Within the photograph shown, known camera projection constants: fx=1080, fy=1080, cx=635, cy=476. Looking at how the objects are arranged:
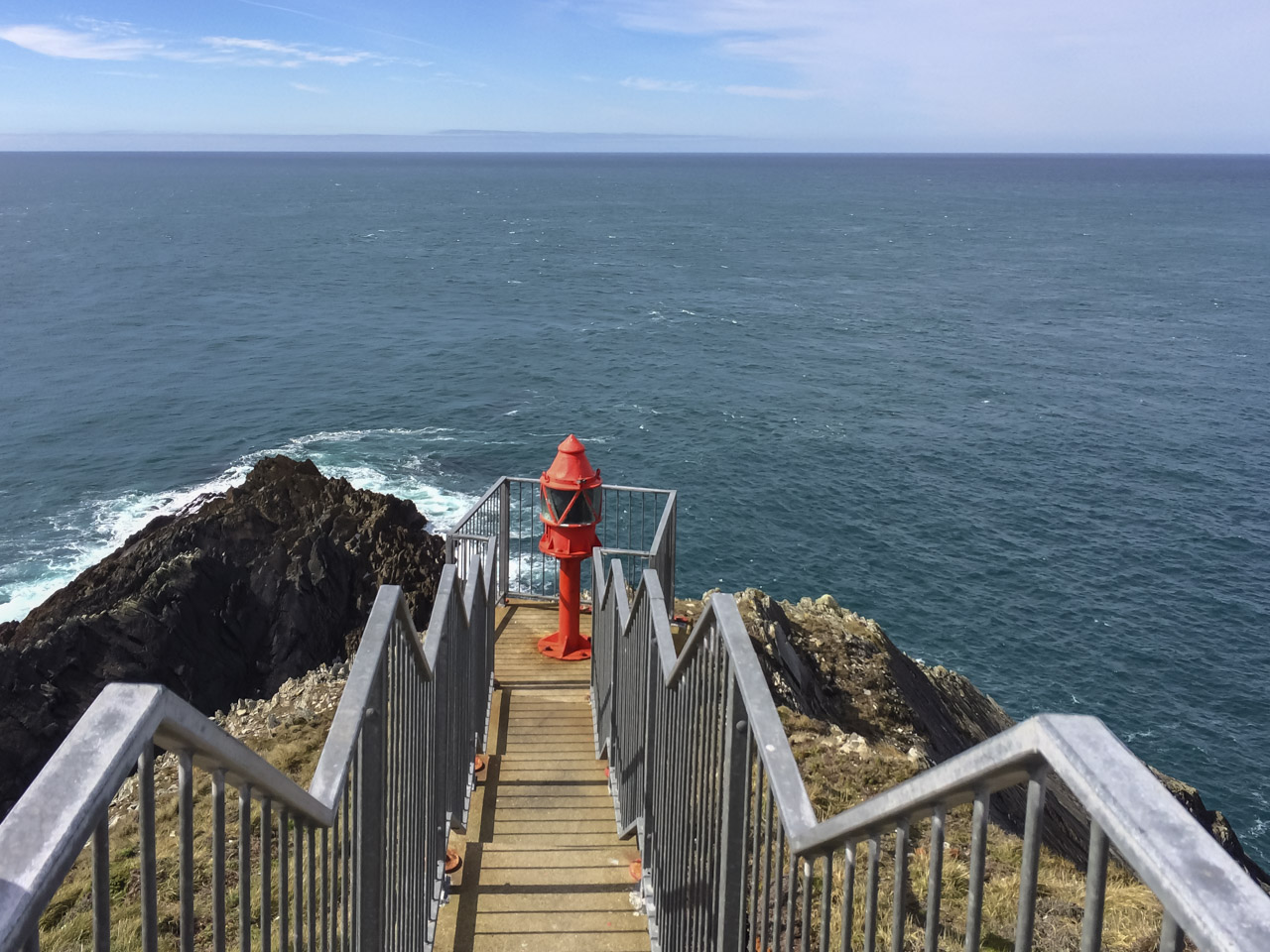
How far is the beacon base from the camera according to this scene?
10.1m

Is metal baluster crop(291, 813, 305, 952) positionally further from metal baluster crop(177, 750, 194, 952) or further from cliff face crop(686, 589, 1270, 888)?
cliff face crop(686, 589, 1270, 888)

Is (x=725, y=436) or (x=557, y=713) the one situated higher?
(x=557, y=713)

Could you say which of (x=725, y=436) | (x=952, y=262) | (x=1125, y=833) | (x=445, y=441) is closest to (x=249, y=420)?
(x=445, y=441)

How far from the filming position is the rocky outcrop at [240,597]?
702 inches

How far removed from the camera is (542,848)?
5957 mm

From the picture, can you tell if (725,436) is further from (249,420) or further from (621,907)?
(621,907)

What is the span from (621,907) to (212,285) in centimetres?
7540

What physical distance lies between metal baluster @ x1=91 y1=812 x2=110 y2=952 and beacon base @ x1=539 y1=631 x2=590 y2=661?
8.77 metres

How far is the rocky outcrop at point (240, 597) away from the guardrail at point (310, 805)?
1202cm

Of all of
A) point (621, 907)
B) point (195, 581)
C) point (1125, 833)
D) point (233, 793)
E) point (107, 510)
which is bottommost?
point (107, 510)

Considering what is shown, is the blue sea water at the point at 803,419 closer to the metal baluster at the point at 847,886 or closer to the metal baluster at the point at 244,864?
the metal baluster at the point at 847,886

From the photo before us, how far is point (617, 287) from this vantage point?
76.1 m

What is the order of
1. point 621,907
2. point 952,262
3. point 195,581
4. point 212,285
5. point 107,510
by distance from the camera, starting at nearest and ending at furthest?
point 621,907 → point 195,581 → point 107,510 → point 212,285 → point 952,262

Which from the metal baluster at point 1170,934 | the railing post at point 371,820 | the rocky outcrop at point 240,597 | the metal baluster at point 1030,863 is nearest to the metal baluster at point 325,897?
the railing post at point 371,820
